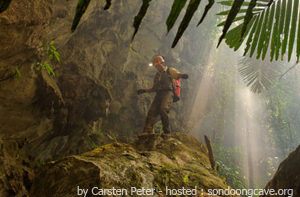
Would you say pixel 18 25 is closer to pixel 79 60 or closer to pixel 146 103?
pixel 79 60

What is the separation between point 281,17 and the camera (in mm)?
1125

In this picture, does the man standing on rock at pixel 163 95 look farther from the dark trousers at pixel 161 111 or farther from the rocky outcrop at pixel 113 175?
the rocky outcrop at pixel 113 175

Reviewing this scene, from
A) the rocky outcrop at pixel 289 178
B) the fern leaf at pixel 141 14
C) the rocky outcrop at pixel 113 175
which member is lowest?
the rocky outcrop at pixel 113 175

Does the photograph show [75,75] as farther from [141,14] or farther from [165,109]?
[141,14]

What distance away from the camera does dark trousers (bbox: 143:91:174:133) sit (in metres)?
4.52

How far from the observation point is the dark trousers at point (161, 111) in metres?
4.52

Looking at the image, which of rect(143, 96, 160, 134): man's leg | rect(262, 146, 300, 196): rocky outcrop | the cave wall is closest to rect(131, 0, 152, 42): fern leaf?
the cave wall

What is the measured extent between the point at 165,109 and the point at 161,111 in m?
0.11

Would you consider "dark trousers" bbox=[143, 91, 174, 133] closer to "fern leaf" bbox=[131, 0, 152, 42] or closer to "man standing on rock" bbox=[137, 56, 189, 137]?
"man standing on rock" bbox=[137, 56, 189, 137]

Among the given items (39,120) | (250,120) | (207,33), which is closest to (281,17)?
(39,120)

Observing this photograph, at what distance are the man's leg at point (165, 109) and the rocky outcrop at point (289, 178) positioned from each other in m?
2.96

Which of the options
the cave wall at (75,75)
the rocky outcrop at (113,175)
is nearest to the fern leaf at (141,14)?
the cave wall at (75,75)

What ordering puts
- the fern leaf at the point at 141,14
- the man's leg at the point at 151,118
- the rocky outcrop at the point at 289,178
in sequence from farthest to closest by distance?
the man's leg at the point at 151,118 → the rocky outcrop at the point at 289,178 → the fern leaf at the point at 141,14

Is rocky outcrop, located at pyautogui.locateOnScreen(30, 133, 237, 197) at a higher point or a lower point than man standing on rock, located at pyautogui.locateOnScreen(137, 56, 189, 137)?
lower
